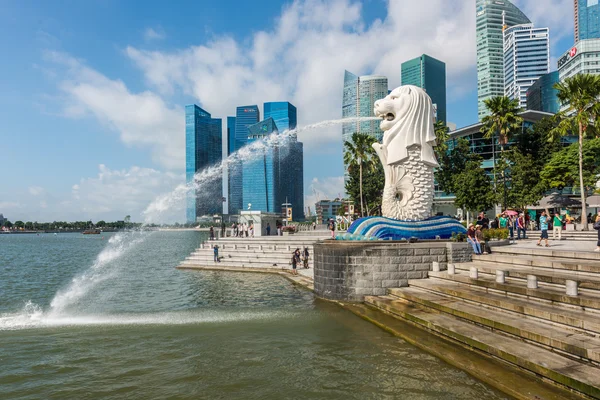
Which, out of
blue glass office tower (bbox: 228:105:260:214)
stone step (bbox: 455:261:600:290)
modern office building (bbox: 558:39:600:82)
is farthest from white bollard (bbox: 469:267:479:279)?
blue glass office tower (bbox: 228:105:260:214)

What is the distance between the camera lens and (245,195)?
14788 cm

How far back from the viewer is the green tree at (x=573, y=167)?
113ft

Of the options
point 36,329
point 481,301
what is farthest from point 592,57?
point 36,329

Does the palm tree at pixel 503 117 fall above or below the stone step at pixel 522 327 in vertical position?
above

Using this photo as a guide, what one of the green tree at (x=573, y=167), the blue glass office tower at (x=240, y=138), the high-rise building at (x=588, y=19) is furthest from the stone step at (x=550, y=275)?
the high-rise building at (x=588, y=19)

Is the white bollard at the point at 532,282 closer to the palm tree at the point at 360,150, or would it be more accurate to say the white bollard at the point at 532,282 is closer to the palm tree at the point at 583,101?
the palm tree at the point at 583,101

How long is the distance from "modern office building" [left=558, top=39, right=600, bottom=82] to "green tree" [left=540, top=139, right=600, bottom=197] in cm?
10783

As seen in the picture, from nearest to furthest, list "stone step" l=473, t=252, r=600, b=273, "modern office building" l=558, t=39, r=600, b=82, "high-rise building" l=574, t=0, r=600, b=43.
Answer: "stone step" l=473, t=252, r=600, b=273
"modern office building" l=558, t=39, r=600, b=82
"high-rise building" l=574, t=0, r=600, b=43

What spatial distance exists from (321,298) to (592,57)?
14644 cm

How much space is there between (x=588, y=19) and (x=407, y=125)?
203 metres

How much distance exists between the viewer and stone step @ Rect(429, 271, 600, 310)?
9219mm

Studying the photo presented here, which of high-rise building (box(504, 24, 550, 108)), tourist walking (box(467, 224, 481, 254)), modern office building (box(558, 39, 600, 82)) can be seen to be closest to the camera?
tourist walking (box(467, 224, 481, 254))

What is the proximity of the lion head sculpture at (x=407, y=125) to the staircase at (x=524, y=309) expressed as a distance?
5.92 metres

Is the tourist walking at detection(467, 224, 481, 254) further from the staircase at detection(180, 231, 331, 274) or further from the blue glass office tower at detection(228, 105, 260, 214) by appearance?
the blue glass office tower at detection(228, 105, 260, 214)
